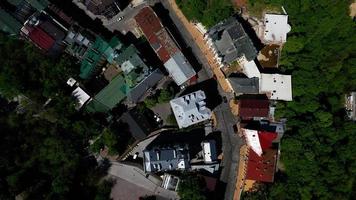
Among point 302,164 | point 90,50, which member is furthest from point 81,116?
point 302,164

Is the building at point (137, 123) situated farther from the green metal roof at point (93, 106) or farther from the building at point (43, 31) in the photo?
the building at point (43, 31)

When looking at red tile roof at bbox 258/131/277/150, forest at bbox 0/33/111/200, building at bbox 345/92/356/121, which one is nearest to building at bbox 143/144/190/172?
forest at bbox 0/33/111/200

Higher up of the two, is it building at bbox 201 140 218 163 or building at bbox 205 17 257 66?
building at bbox 205 17 257 66

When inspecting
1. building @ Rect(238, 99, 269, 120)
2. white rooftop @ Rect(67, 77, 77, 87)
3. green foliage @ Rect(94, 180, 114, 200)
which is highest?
building @ Rect(238, 99, 269, 120)

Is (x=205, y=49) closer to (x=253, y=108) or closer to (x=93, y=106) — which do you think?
(x=253, y=108)

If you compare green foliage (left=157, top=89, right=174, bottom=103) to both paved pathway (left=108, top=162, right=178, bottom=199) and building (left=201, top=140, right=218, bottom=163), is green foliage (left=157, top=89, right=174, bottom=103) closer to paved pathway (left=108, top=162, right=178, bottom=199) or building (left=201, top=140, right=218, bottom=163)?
building (left=201, top=140, right=218, bottom=163)

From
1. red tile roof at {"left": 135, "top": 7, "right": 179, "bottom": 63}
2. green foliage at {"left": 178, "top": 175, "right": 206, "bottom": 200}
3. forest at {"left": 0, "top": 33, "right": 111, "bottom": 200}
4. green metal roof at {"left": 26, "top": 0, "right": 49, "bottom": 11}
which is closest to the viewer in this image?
green foliage at {"left": 178, "top": 175, "right": 206, "bottom": 200}

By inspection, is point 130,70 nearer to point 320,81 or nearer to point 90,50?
point 90,50
